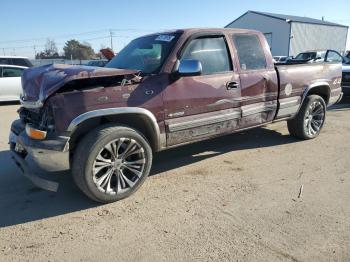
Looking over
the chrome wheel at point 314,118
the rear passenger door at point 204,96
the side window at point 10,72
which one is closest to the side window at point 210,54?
the rear passenger door at point 204,96

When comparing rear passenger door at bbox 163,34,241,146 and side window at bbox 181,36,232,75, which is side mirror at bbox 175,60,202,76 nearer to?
rear passenger door at bbox 163,34,241,146

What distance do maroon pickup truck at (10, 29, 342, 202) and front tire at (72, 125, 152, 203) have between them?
0.04ft

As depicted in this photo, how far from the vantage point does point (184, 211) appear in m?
3.85

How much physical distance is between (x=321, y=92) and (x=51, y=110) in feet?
16.7

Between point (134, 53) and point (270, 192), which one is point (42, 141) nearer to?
point (134, 53)

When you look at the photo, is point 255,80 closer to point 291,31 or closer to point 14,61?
point 14,61

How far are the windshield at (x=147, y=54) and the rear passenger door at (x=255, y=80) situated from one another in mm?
1084

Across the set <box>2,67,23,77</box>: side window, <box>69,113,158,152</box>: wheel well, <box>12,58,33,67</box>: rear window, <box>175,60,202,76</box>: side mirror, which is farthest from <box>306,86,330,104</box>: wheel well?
<box>12,58,33,67</box>: rear window

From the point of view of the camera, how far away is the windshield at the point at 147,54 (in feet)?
14.9

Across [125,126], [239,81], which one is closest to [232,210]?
[125,126]

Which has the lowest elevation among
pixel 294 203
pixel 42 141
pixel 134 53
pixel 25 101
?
pixel 294 203

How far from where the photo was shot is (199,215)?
12.3 feet

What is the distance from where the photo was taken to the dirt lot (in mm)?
3123

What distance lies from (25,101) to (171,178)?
206 cm
